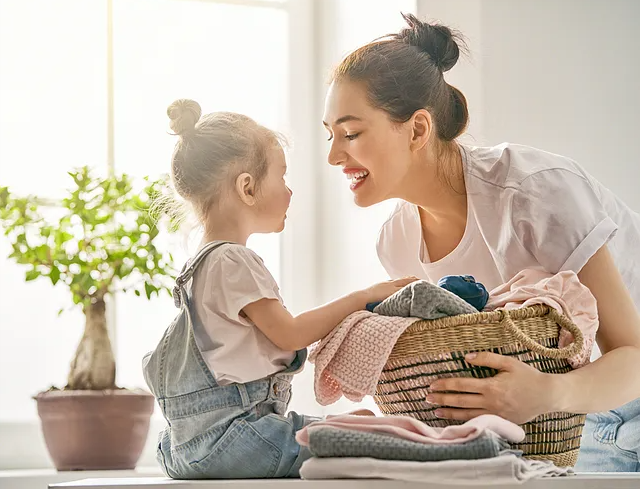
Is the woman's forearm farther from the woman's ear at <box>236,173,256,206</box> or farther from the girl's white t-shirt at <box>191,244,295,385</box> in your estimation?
the woman's ear at <box>236,173,256,206</box>

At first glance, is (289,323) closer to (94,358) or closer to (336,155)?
(336,155)

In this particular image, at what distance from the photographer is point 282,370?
1.13m

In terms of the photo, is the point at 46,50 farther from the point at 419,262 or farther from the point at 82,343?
the point at 419,262

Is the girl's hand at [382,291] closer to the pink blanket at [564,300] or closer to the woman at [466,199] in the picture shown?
the pink blanket at [564,300]

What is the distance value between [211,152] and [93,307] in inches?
36.9

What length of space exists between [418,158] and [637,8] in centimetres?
111

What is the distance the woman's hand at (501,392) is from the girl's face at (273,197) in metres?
0.38

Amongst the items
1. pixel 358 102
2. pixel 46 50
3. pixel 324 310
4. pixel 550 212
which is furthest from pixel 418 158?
pixel 46 50

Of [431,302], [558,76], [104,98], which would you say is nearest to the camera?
[431,302]

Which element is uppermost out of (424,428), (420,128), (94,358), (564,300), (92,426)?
(420,128)

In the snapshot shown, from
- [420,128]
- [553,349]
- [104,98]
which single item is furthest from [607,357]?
[104,98]

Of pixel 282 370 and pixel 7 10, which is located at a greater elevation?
pixel 7 10

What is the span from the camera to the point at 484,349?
40.1 inches

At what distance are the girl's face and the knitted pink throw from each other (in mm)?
239
